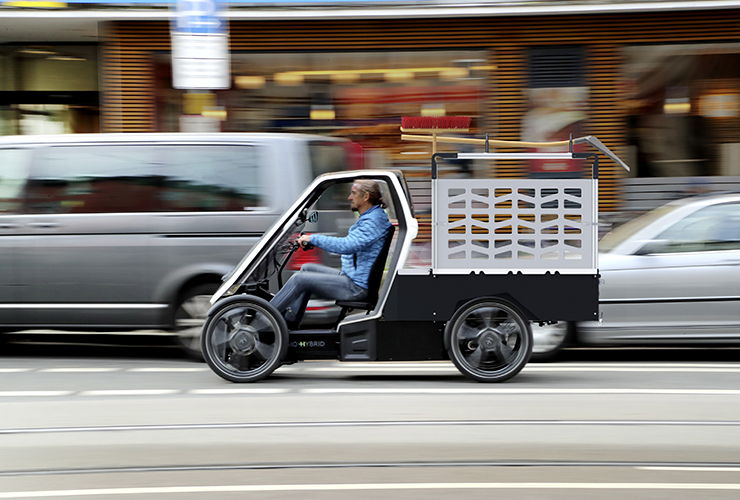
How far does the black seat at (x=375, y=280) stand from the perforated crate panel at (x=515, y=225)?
473 millimetres

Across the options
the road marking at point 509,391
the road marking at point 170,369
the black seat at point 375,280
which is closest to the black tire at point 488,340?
the road marking at point 509,391

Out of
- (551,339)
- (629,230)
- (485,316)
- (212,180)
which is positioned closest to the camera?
(485,316)

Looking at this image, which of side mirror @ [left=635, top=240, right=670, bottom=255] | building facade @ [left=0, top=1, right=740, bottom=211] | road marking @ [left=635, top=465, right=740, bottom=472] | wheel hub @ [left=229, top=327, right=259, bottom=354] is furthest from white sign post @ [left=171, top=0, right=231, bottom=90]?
road marking @ [left=635, top=465, right=740, bottom=472]

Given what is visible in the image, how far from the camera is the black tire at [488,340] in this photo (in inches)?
260

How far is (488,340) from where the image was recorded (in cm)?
667

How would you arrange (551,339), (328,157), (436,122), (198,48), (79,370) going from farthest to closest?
(436,122) < (198,48) < (328,157) < (551,339) < (79,370)

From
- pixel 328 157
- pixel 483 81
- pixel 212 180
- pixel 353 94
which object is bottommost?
pixel 212 180

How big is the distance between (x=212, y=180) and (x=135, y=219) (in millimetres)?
715

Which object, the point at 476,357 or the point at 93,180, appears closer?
the point at 476,357

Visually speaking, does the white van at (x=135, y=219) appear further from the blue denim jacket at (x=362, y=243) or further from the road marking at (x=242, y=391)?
the road marking at (x=242, y=391)

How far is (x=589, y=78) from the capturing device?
1339 cm

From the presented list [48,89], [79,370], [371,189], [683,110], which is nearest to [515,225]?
[371,189]

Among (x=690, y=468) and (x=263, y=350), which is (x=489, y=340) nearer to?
(x=263, y=350)

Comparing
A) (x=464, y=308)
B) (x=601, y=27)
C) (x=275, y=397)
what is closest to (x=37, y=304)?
(x=275, y=397)
